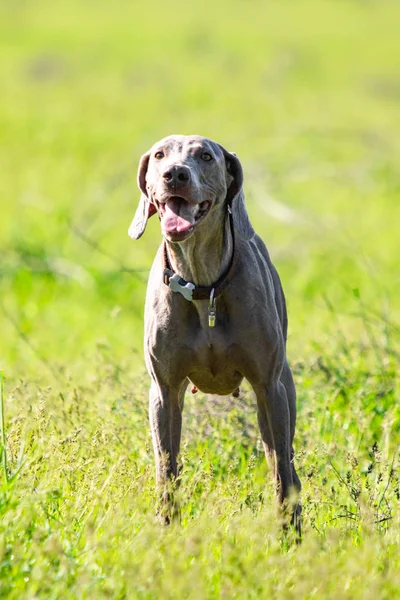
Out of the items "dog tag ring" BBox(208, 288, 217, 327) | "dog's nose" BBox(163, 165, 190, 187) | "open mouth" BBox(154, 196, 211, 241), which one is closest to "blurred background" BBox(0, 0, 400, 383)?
"dog tag ring" BBox(208, 288, 217, 327)

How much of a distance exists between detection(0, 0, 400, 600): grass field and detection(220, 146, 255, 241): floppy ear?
0.90 metres

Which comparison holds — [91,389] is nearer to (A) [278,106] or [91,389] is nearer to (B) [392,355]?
(B) [392,355]

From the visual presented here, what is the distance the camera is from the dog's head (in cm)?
389

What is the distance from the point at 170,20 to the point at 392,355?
29682 millimetres

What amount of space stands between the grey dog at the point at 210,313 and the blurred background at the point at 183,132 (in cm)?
76

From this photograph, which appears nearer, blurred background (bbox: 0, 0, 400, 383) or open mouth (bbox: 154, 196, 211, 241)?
open mouth (bbox: 154, 196, 211, 241)

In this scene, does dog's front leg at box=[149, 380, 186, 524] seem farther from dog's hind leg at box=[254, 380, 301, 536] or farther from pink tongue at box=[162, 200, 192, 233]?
pink tongue at box=[162, 200, 192, 233]

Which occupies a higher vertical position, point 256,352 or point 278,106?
point 278,106

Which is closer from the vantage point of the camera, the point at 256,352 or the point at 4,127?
the point at 256,352

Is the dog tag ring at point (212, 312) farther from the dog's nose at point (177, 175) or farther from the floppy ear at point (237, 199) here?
the dog's nose at point (177, 175)

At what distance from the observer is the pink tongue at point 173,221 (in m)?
3.87

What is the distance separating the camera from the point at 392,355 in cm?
550

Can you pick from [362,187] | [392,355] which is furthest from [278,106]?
[392,355]

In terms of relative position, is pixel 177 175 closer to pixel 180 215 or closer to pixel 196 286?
pixel 180 215
